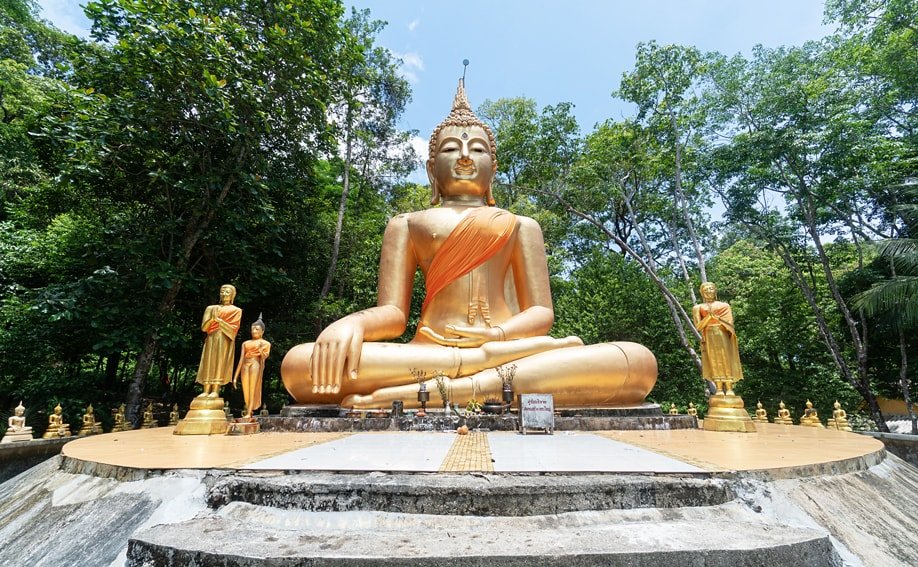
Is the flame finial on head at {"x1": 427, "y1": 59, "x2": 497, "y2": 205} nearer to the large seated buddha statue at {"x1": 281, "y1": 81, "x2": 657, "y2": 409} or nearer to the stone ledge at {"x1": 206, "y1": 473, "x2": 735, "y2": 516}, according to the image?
the large seated buddha statue at {"x1": 281, "y1": 81, "x2": 657, "y2": 409}

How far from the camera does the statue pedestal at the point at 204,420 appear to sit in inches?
194

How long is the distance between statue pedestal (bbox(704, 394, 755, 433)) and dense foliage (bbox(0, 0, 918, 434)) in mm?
6986

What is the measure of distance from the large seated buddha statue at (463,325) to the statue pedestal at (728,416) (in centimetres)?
106

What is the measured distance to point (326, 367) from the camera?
6.06m

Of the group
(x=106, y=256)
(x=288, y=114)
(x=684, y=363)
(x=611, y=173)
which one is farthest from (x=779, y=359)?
(x=106, y=256)

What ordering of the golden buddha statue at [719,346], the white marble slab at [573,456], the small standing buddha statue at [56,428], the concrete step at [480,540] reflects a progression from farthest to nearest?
the small standing buddha statue at [56,428], the golden buddha statue at [719,346], the white marble slab at [573,456], the concrete step at [480,540]

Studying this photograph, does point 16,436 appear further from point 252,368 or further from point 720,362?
point 720,362

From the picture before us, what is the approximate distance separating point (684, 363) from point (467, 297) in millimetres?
8185

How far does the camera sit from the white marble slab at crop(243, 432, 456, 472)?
2.84 m

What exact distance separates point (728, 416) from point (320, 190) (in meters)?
12.2

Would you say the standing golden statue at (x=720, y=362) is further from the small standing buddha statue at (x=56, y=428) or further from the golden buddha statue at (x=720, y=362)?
the small standing buddha statue at (x=56, y=428)

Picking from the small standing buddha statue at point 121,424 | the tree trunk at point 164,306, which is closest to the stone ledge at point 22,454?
the small standing buddha statue at point 121,424

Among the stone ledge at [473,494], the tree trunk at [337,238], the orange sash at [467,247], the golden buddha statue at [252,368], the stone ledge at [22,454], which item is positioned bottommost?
the stone ledge at [22,454]

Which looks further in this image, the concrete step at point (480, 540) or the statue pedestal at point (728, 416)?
the statue pedestal at point (728, 416)
